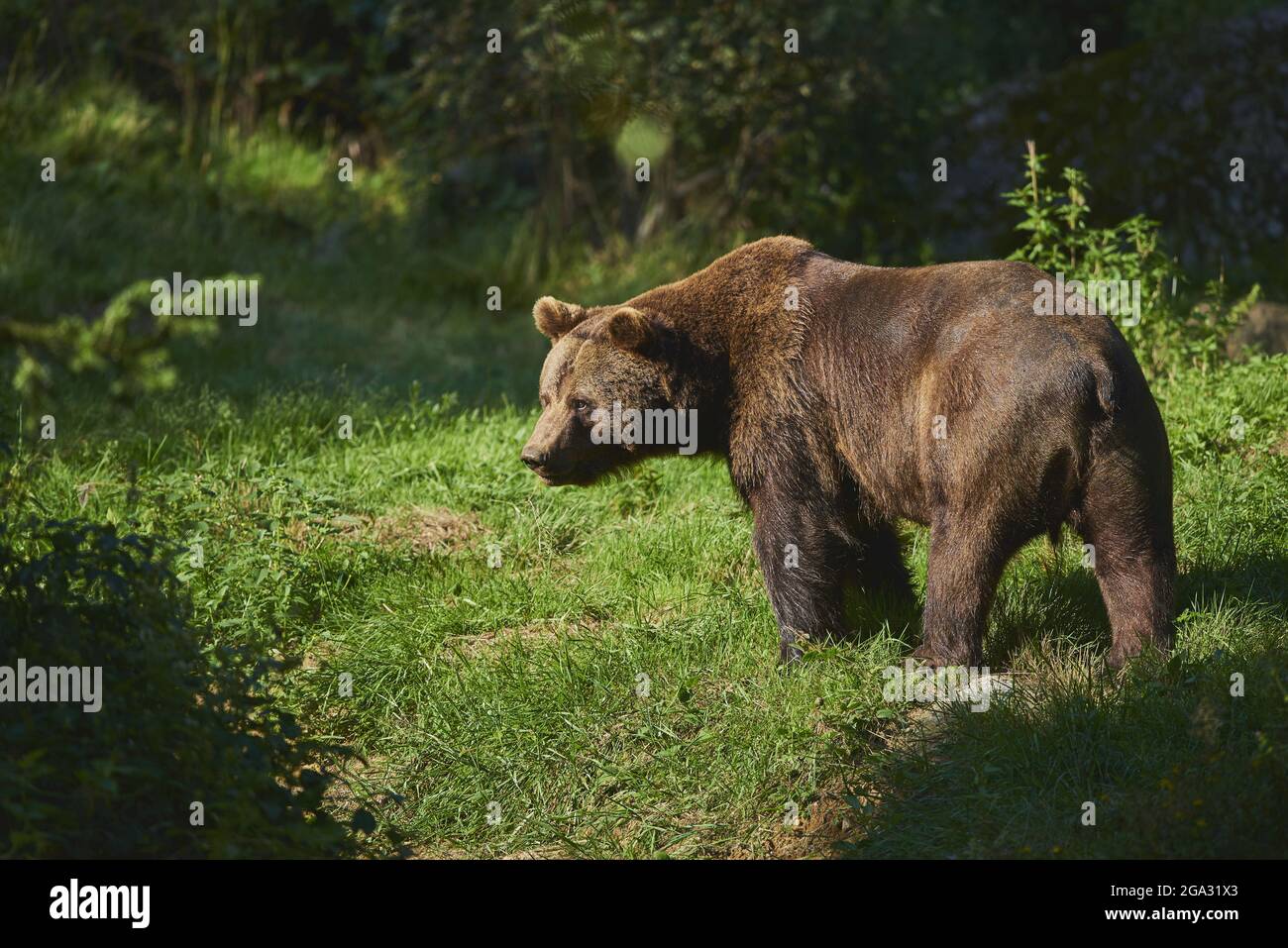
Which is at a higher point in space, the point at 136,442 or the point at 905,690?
the point at 136,442

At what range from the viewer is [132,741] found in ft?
13.9

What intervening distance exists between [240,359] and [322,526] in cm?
311

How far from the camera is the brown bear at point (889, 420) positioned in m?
5.08

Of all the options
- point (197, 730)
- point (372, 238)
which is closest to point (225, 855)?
point (197, 730)

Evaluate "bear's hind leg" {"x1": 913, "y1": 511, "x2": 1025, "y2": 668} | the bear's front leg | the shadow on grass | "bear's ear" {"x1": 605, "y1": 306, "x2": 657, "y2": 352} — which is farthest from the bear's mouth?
the shadow on grass

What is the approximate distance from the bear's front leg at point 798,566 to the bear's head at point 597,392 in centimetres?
77

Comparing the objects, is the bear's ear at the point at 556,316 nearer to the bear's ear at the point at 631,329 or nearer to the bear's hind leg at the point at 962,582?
the bear's ear at the point at 631,329

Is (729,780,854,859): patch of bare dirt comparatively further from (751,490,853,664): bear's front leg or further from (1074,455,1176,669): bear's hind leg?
(1074,455,1176,669): bear's hind leg

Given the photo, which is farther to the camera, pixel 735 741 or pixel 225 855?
pixel 735 741

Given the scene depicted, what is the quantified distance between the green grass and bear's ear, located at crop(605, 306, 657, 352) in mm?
1242

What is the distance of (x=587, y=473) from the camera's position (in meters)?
6.38

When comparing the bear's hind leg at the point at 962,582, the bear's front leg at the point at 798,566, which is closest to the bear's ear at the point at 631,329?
the bear's front leg at the point at 798,566
